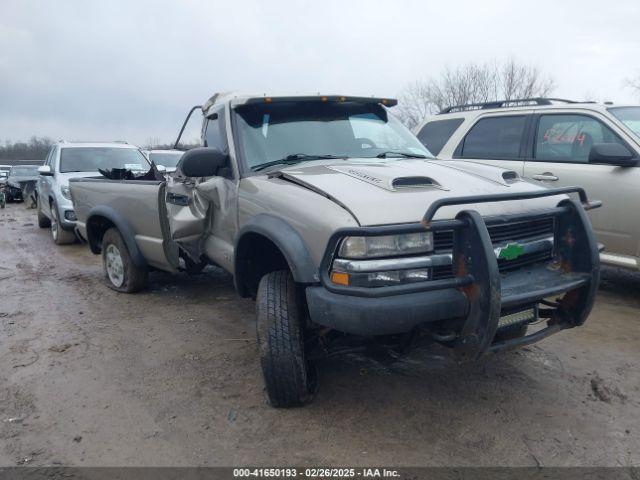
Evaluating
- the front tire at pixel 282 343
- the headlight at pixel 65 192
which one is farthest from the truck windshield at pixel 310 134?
the headlight at pixel 65 192

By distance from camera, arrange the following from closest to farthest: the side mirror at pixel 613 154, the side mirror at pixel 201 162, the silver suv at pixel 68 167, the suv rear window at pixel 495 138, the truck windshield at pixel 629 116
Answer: the side mirror at pixel 201 162 < the side mirror at pixel 613 154 < the truck windshield at pixel 629 116 < the suv rear window at pixel 495 138 < the silver suv at pixel 68 167

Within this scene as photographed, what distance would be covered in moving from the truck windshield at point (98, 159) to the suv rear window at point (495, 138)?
594 cm

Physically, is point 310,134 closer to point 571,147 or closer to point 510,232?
point 510,232

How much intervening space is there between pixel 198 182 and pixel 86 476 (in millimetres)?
2465

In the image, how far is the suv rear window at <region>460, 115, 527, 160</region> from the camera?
6125 mm

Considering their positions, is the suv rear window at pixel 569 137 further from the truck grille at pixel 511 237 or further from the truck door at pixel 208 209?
the truck door at pixel 208 209

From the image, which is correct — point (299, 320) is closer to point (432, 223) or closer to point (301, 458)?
point (301, 458)

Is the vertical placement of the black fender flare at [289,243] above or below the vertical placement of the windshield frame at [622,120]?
below

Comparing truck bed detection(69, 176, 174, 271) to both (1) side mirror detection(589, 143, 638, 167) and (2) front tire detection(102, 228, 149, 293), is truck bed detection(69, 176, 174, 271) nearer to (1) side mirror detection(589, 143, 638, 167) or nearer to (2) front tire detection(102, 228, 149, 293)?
(2) front tire detection(102, 228, 149, 293)

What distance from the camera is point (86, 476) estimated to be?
2.65m

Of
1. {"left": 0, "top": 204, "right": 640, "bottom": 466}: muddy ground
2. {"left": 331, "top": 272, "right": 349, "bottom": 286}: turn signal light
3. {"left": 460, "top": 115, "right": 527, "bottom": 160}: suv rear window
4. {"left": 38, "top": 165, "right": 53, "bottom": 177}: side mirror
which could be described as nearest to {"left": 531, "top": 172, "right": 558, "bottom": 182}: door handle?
{"left": 460, "top": 115, "right": 527, "bottom": 160}: suv rear window

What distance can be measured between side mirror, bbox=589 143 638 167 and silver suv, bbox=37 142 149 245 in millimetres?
7271

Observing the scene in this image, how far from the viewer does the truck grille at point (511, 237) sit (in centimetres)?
280

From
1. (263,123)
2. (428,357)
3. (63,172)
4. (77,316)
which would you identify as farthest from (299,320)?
(63,172)
